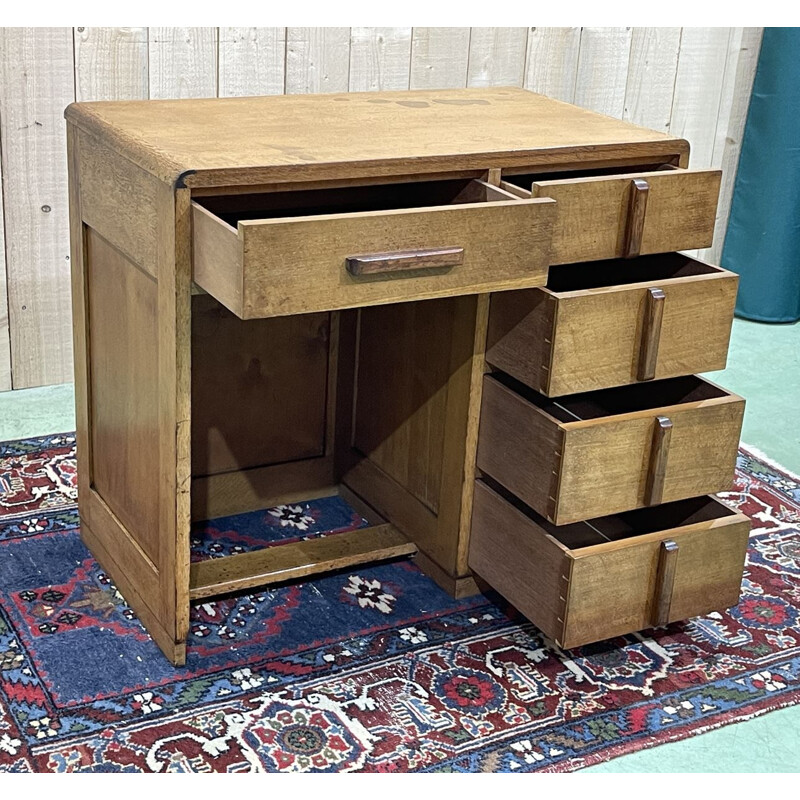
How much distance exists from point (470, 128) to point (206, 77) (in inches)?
37.1

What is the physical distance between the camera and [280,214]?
1979mm

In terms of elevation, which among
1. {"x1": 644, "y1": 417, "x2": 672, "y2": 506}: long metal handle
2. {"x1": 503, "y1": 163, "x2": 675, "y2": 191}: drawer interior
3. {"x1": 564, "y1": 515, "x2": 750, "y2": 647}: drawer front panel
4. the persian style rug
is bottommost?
the persian style rug

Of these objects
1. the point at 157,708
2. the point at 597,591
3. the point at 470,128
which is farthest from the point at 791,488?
the point at 157,708

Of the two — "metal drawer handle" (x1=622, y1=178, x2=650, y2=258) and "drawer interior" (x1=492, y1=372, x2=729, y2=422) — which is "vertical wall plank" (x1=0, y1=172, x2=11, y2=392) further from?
"metal drawer handle" (x1=622, y1=178, x2=650, y2=258)

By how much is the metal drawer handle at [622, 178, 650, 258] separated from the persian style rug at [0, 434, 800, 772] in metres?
0.62

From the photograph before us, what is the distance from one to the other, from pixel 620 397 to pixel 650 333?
28cm

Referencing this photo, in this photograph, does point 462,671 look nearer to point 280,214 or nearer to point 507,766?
point 507,766

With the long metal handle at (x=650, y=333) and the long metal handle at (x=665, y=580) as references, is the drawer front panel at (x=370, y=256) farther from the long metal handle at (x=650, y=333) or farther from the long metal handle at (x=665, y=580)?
the long metal handle at (x=665, y=580)

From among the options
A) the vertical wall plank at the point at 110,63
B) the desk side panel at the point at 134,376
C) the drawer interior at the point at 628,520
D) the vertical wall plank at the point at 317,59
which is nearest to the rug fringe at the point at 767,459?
the drawer interior at the point at 628,520

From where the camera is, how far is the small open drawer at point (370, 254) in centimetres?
151

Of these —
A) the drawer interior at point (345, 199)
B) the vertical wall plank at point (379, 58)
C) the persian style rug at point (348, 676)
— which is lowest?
the persian style rug at point (348, 676)

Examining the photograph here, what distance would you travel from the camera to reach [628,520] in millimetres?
2125

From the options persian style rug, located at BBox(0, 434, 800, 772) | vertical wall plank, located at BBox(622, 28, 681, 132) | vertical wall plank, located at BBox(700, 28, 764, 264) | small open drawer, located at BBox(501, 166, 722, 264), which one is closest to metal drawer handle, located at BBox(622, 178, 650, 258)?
small open drawer, located at BBox(501, 166, 722, 264)

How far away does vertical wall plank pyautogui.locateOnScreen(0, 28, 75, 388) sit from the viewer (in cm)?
252
